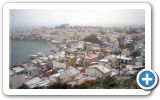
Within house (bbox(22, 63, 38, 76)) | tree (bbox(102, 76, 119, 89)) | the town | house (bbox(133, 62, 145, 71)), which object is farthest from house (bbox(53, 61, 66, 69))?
house (bbox(133, 62, 145, 71))

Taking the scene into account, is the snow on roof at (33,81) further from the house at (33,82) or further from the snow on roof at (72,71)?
the snow on roof at (72,71)

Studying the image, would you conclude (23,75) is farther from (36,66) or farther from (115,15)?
(115,15)

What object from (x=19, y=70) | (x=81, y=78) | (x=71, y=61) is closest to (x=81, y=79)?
(x=81, y=78)

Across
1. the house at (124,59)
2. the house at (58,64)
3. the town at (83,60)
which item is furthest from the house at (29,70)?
the house at (124,59)

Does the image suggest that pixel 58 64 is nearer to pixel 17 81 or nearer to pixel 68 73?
pixel 68 73

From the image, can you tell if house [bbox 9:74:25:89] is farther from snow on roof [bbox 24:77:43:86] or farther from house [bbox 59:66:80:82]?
house [bbox 59:66:80:82]
